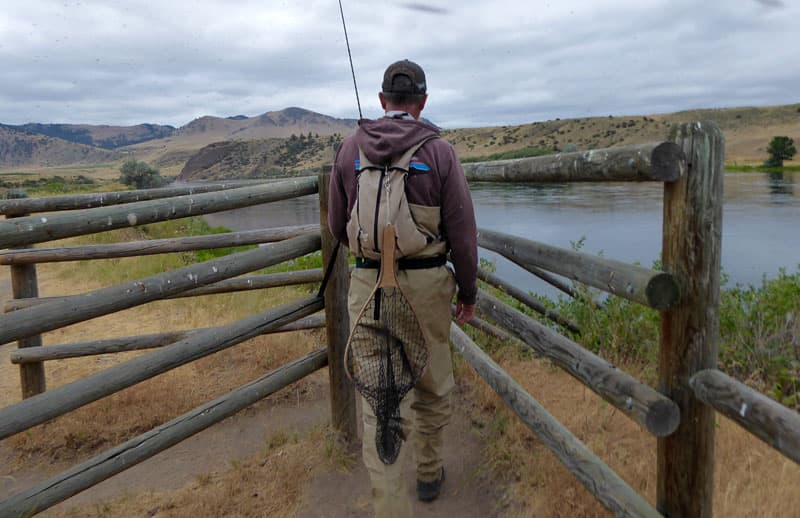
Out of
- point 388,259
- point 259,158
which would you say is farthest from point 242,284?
point 259,158

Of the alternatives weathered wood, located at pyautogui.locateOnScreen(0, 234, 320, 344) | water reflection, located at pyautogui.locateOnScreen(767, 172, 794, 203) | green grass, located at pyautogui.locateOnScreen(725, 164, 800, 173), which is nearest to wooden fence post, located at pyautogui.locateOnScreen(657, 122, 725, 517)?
weathered wood, located at pyautogui.locateOnScreen(0, 234, 320, 344)

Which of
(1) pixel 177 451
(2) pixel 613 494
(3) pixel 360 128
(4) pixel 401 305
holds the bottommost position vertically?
(1) pixel 177 451

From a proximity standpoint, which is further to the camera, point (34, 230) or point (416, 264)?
point (416, 264)

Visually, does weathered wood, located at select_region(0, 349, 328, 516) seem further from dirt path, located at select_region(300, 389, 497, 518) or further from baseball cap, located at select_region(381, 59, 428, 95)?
baseball cap, located at select_region(381, 59, 428, 95)

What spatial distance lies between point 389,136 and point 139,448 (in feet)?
5.72

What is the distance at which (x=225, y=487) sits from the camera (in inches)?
120

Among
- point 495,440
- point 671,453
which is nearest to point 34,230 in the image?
point 671,453

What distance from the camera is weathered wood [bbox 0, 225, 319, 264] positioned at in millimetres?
3674

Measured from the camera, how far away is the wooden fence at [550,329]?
5.31 ft

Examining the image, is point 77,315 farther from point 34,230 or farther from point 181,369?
point 181,369

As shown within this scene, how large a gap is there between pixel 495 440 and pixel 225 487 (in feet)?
5.08

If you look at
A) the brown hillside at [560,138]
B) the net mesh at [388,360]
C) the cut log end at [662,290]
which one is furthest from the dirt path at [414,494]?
the brown hillside at [560,138]

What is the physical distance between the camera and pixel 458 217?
7.50 feet

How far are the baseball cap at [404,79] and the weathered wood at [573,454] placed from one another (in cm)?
152
